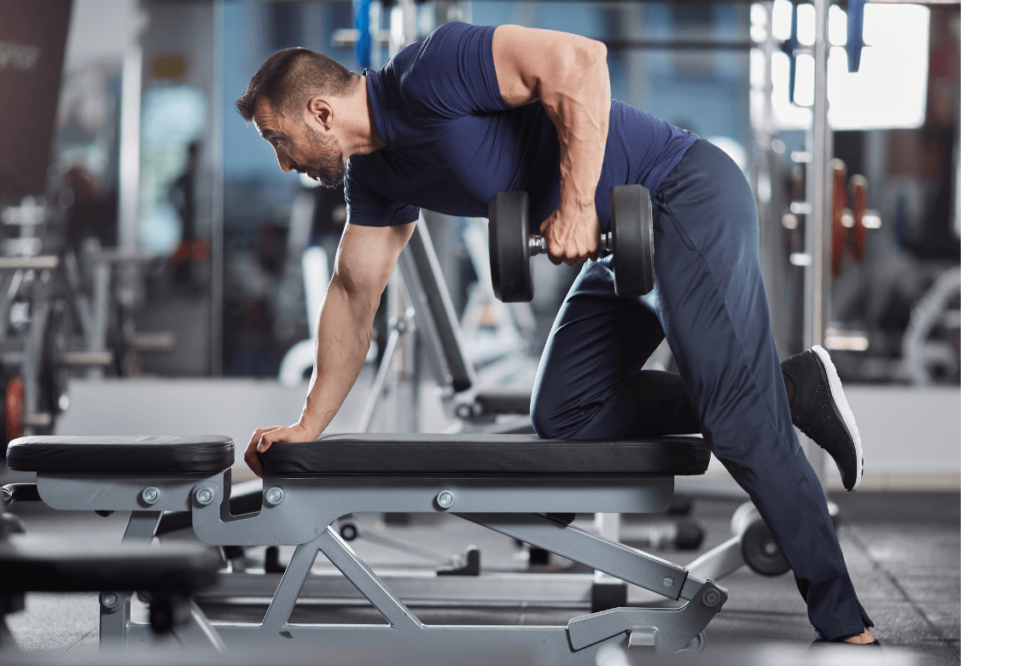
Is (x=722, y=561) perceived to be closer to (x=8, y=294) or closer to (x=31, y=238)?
(x=8, y=294)

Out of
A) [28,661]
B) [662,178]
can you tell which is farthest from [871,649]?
[28,661]

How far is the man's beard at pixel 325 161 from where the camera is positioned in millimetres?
1497

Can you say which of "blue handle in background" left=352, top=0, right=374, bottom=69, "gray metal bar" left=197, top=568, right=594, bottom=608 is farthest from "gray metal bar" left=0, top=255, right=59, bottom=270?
"gray metal bar" left=197, top=568, right=594, bottom=608

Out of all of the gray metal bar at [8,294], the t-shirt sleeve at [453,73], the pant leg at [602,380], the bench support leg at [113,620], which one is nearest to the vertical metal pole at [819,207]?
the pant leg at [602,380]

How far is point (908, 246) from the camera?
166 inches

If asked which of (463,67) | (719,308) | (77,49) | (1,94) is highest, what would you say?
→ (77,49)

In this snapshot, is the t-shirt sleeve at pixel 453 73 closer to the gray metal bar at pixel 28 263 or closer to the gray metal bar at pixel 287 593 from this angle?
the gray metal bar at pixel 287 593

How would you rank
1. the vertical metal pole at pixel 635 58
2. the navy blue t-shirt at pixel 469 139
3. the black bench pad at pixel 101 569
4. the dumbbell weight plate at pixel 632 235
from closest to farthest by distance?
the black bench pad at pixel 101 569, the dumbbell weight plate at pixel 632 235, the navy blue t-shirt at pixel 469 139, the vertical metal pole at pixel 635 58

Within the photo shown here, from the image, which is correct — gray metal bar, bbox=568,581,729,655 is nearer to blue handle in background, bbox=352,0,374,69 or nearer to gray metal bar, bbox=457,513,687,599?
gray metal bar, bbox=457,513,687,599

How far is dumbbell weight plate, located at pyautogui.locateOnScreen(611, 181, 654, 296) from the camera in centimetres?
131

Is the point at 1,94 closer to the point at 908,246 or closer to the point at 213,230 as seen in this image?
the point at 213,230

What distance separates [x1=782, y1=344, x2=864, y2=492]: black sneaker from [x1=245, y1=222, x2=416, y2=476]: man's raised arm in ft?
2.56

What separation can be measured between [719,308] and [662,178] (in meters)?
0.25
